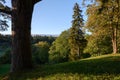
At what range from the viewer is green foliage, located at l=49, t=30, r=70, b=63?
8225 cm

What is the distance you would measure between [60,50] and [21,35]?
235ft

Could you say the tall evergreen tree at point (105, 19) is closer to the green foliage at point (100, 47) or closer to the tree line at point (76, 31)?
the tree line at point (76, 31)

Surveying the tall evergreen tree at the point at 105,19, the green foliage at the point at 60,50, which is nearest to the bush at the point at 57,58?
the green foliage at the point at 60,50

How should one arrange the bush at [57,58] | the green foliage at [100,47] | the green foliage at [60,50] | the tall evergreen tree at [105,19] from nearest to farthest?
the tall evergreen tree at [105,19], the green foliage at [100,47], the bush at [57,58], the green foliage at [60,50]

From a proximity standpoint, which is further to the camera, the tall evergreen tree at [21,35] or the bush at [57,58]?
the bush at [57,58]

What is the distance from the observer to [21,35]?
13938 mm

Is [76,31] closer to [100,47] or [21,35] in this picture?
[100,47]

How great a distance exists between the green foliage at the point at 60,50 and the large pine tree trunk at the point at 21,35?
221ft

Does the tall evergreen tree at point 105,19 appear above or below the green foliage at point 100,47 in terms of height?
above

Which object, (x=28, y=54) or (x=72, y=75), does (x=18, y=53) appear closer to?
(x=28, y=54)

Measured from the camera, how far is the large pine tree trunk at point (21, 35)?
13.9 meters

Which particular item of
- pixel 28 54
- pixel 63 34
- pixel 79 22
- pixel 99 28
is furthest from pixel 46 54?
pixel 28 54

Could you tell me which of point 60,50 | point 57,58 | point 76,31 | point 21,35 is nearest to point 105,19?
point 21,35

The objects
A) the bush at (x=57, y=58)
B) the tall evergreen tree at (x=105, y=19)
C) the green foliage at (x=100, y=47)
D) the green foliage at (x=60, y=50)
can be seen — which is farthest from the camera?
the green foliage at (x=60, y=50)
